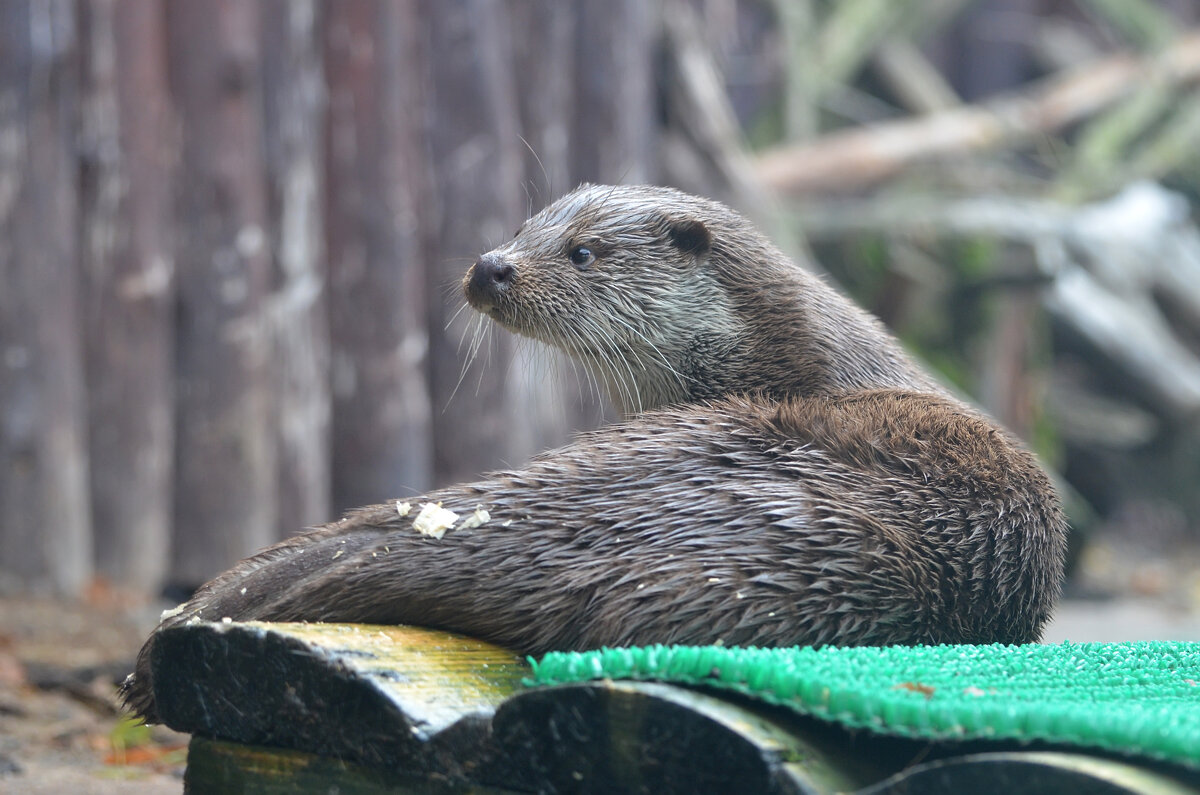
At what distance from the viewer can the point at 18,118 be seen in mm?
4332

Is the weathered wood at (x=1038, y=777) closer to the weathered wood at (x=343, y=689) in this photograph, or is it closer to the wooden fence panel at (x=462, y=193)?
the weathered wood at (x=343, y=689)

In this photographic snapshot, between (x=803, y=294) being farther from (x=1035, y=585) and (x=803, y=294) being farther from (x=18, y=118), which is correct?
(x=18, y=118)

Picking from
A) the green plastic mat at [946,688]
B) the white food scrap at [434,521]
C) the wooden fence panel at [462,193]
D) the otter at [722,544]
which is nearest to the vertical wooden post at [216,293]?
the wooden fence panel at [462,193]

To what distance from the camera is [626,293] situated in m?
2.86

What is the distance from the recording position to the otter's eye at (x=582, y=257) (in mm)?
2906

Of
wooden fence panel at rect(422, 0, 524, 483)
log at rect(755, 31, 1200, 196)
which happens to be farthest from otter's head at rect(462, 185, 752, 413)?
log at rect(755, 31, 1200, 196)

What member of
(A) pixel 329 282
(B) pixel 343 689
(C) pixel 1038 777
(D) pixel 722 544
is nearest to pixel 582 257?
(D) pixel 722 544

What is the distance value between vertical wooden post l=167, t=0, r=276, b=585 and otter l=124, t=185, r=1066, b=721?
2531mm

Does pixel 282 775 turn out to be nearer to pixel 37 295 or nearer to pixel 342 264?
pixel 37 295

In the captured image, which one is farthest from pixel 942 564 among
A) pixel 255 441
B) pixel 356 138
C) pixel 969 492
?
pixel 356 138

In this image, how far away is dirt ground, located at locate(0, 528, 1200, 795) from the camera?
2990mm

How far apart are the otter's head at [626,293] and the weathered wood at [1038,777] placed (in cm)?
134

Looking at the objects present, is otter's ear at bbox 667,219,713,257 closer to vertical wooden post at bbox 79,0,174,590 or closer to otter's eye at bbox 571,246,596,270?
otter's eye at bbox 571,246,596,270

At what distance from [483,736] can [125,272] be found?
3.31m
